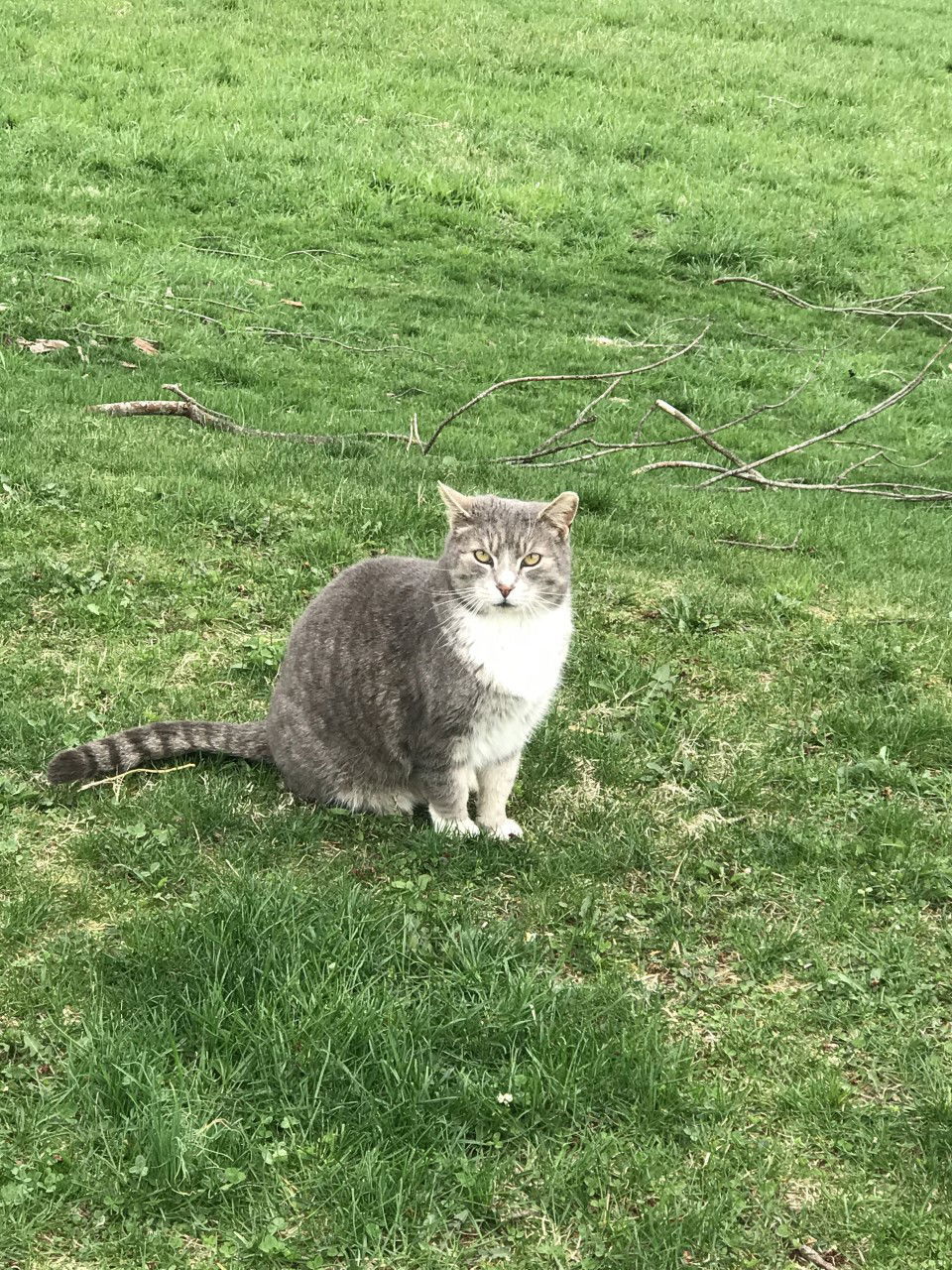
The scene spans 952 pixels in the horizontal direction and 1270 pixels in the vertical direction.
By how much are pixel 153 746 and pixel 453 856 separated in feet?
4.69

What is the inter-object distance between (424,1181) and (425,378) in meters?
10.7

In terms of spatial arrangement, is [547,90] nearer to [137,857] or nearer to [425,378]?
[425,378]

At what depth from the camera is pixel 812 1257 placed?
3.36 metres

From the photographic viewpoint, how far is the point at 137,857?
4742 mm

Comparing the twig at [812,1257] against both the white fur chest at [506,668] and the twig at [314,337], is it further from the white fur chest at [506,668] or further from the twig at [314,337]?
the twig at [314,337]

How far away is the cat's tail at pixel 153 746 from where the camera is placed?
5020 millimetres

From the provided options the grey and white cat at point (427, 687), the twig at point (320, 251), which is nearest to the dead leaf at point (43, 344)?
the twig at point (320, 251)

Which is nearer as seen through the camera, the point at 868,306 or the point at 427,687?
the point at 427,687

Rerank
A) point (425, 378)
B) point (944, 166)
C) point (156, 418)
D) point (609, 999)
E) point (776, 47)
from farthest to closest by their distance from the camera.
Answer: point (776, 47)
point (944, 166)
point (425, 378)
point (156, 418)
point (609, 999)

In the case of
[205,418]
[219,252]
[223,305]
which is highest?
[219,252]

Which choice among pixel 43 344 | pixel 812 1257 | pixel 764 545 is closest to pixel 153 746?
pixel 812 1257

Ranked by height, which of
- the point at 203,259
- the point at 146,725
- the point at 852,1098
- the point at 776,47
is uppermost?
the point at 776,47

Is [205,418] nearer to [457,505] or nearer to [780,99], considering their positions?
[457,505]

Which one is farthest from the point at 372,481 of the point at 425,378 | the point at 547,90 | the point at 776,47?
the point at 776,47
